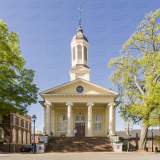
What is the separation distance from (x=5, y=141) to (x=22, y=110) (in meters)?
10.1

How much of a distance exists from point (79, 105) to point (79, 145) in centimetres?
905

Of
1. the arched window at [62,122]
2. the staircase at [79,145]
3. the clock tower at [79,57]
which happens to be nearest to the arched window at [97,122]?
the arched window at [62,122]

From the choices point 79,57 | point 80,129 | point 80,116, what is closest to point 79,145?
point 80,129

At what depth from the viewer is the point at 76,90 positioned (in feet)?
113

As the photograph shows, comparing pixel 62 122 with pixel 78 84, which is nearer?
pixel 78 84

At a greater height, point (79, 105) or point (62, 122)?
point (79, 105)

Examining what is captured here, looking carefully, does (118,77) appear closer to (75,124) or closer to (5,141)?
(75,124)

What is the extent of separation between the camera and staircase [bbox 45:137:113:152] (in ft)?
92.9

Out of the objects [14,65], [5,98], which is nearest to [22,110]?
[5,98]

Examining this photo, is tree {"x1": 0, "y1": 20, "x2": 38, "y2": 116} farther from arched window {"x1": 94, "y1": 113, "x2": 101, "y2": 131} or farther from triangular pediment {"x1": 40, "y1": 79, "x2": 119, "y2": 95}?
arched window {"x1": 94, "y1": 113, "x2": 101, "y2": 131}

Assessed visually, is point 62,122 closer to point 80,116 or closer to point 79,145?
point 80,116

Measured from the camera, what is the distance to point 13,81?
28453 millimetres

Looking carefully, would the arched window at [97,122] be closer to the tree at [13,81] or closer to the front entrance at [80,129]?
the front entrance at [80,129]

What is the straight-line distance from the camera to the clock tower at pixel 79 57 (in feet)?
134
